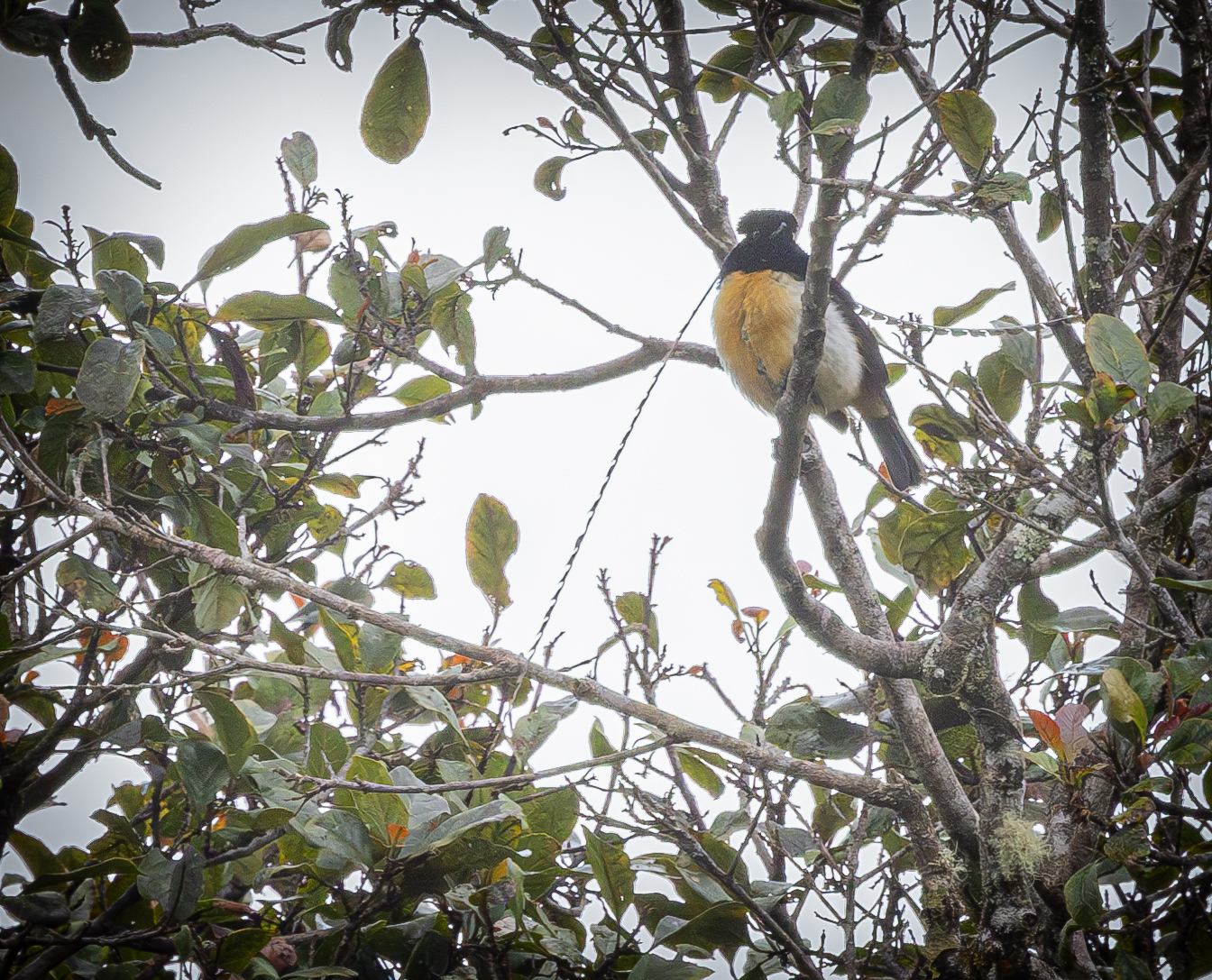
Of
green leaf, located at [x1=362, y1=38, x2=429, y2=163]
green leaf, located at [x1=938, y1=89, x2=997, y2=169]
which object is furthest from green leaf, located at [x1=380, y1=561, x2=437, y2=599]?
green leaf, located at [x1=938, y1=89, x2=997, y2=169]

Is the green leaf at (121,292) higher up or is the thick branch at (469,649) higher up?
the green leaf at (121,292)

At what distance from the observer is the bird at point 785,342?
310cm

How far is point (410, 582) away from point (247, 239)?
0.95m

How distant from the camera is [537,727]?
1727 mm

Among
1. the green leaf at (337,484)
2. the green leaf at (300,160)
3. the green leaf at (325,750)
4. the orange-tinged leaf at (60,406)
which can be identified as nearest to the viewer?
the green leaf at (325,750)

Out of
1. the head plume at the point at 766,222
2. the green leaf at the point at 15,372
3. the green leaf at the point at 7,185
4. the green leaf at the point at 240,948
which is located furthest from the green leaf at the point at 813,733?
the head plume at the point at 766,222

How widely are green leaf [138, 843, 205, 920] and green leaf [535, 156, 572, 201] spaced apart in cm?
198

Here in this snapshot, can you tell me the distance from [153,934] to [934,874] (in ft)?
4.98

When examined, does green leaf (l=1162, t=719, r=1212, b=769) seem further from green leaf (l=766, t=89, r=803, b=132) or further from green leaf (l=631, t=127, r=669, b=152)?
green leaf (l=631, t=127, r=669, b=152)

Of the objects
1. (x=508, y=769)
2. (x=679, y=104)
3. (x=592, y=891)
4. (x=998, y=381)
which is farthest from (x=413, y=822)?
(x=679, y=104)

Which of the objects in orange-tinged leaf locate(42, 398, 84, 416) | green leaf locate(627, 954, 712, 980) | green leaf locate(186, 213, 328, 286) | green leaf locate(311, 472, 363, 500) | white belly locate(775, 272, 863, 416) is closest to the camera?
green leaf locate(627, 954, 712, 980)

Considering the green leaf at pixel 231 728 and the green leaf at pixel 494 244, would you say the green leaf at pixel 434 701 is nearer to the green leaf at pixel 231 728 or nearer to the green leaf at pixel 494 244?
the green leaf at pixel 231 728

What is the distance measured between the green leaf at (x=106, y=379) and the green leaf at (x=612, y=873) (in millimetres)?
1199

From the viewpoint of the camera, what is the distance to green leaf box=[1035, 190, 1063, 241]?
2.36 metres
